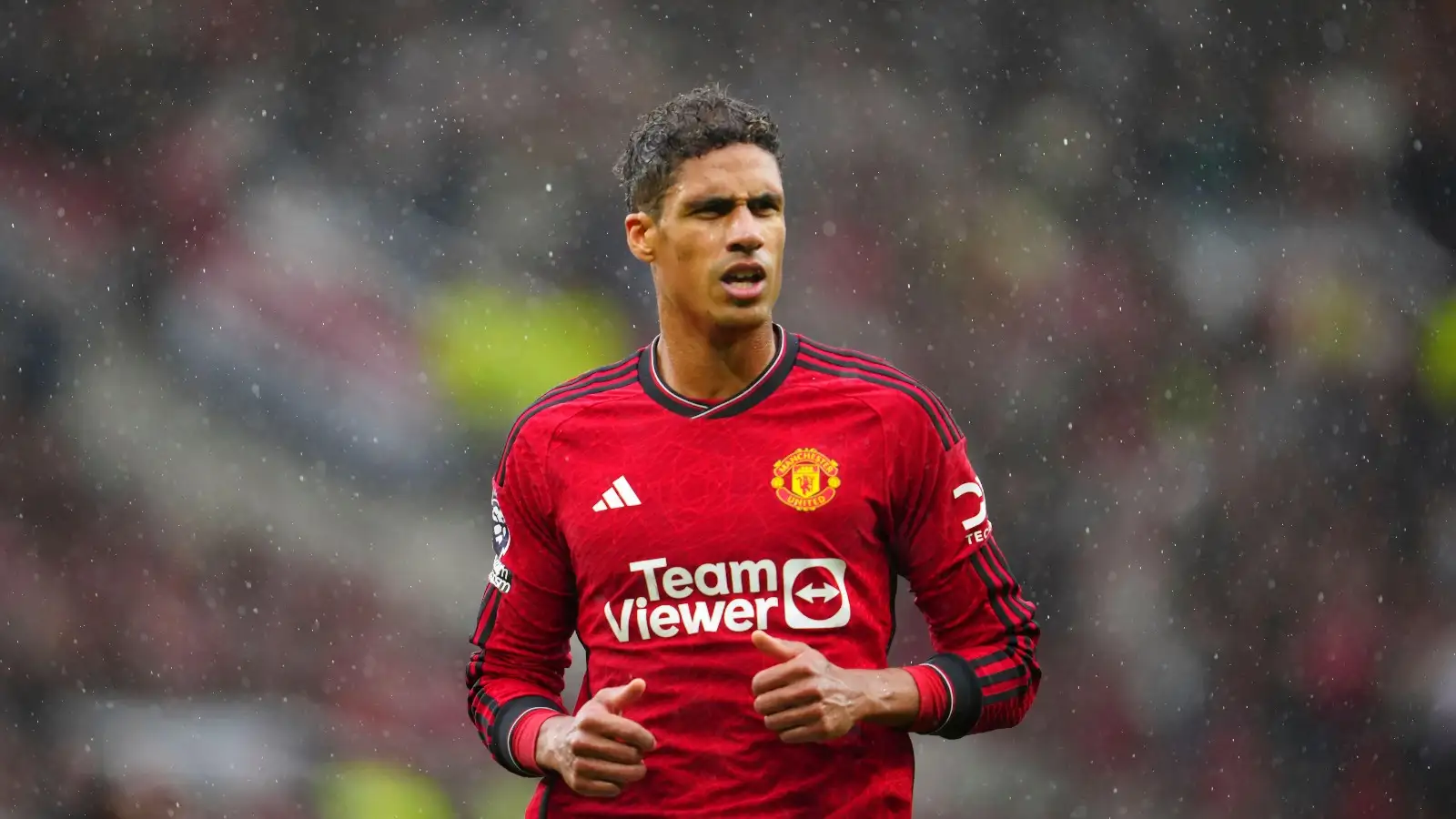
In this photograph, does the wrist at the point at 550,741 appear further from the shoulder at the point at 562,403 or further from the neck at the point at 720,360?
the neck at the point at 720,360

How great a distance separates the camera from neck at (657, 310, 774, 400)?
2119 mm

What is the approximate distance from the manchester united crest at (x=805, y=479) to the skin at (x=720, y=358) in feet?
0.50

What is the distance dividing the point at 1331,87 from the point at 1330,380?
0.89m

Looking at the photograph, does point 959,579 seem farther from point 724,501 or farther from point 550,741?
point 550,741

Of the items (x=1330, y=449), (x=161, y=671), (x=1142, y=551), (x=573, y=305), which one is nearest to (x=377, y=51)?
(x=573, y=305)

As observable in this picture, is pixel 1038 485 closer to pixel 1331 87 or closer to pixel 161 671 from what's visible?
pixel 1331 87

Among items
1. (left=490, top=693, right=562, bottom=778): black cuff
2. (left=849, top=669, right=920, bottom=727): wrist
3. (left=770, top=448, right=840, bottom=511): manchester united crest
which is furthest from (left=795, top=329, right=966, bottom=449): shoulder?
(left=490, top=693, right=562, bottom=778): black cuff

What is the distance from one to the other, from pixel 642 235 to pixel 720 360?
203mm

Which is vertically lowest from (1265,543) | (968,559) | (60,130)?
(968,559)

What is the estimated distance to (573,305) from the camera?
16.0ft

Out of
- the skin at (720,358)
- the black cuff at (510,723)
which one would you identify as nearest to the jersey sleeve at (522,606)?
the black cuff at (510,723)

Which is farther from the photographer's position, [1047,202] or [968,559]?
[1047,202]

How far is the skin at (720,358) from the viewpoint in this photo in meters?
1.81

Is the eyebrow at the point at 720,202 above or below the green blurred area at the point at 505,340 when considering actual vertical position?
below
